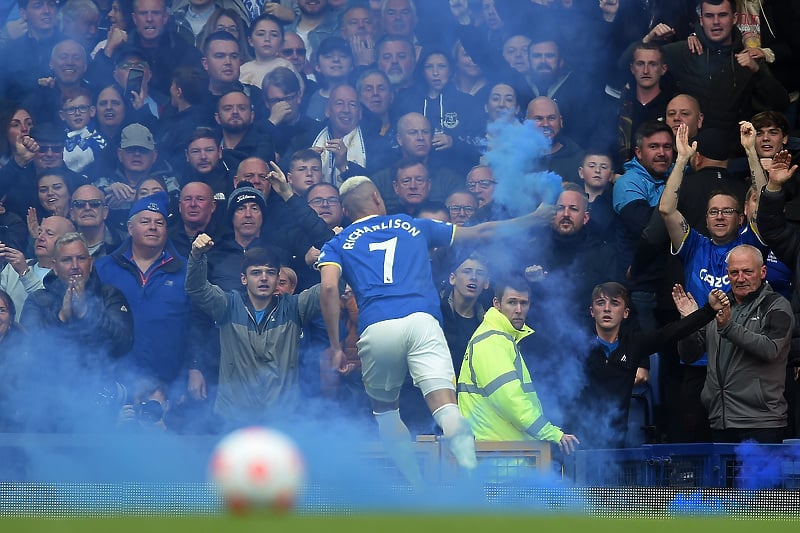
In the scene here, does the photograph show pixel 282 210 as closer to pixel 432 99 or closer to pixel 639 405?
pixel 432 99

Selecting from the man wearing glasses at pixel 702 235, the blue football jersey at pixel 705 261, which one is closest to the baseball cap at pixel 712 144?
the man wearing glasses at pixel 702 235

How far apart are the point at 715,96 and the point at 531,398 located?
8.41 feet

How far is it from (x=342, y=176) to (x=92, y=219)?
169 cm

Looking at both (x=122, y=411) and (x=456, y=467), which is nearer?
(x=456, y=467)

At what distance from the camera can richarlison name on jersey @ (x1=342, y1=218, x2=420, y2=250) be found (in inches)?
301

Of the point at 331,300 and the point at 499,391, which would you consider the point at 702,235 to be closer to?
the point at 499,391

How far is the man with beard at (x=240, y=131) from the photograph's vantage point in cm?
Answer: 862

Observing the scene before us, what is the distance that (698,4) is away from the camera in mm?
8773

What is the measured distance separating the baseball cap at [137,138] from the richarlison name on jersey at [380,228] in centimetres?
191

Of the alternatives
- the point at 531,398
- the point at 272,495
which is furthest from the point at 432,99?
the point at 272,495

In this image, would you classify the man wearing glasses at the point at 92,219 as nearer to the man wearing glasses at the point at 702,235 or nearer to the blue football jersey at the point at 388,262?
the blue football jersey at the point at 388,262

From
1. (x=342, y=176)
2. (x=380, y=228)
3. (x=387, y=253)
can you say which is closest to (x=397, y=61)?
(x=342, y=176)

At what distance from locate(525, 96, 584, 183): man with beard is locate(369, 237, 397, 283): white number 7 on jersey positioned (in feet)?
4.10

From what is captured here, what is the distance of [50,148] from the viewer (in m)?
8.89
